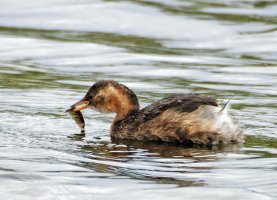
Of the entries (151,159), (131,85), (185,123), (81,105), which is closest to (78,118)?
(81,105)

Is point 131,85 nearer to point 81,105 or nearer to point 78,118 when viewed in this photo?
point 81,105

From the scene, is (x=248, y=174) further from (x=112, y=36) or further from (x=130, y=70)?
(x=112, y=36)

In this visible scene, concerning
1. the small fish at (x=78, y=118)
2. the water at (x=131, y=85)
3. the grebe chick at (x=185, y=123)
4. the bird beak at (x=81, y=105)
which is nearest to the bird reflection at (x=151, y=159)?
the water at (x=131, y=85)

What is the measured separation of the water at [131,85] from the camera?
26.0ft

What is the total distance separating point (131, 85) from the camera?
13.2 meters

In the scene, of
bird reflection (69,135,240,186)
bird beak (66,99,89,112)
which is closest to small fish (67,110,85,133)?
bird beak (66,99,89,112)

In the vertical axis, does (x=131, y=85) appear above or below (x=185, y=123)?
below

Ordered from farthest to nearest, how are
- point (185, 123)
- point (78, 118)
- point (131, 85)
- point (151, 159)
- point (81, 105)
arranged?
point (131, 85)
point (81, 105)
point (78, 118)
point (185, 123)
point (151, 159)

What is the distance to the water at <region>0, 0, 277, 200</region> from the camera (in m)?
7.91

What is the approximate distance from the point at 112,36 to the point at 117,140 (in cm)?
663

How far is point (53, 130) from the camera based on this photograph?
33.7 feet

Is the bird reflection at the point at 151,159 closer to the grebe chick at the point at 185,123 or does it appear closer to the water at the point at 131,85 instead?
the water at the point at 131,85

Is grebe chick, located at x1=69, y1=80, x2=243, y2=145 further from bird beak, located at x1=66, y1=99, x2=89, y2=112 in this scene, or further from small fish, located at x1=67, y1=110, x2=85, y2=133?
bird beak, located at x1=66, y1=99, x2=89, y2=112

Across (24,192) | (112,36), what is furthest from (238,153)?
(112,36)
